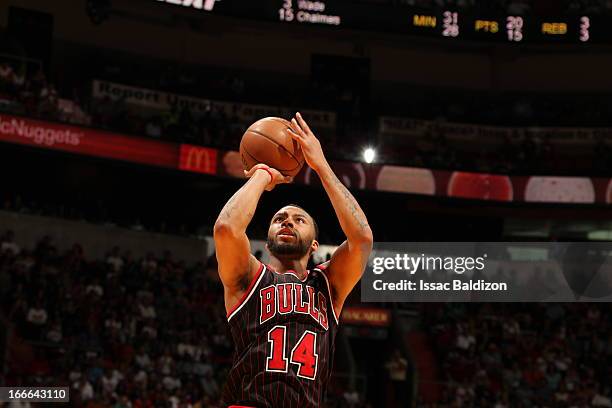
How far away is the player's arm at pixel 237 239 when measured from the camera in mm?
4039

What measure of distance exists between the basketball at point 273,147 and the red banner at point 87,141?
12988 mm

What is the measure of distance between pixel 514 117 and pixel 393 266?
32.6 feet

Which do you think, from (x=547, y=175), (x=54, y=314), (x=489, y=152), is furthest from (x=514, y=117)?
(x=54, y=314)

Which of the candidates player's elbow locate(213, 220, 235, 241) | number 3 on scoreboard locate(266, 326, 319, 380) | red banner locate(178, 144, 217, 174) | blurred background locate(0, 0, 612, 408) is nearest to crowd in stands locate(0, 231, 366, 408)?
blurred background locate(0, 0, 612, 408)

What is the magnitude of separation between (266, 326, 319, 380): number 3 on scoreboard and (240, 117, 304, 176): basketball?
84cm

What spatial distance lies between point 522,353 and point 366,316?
3215mm

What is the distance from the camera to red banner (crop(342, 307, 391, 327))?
19.3m

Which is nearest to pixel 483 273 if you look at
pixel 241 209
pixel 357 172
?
pixel 357 172

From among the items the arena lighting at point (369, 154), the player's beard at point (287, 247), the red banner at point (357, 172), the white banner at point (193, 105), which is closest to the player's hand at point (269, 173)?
the player's beard at point (287, 247)

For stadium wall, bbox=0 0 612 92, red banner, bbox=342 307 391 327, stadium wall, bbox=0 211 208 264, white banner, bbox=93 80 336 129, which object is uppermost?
stadium wall, bbox=0 0 612 92

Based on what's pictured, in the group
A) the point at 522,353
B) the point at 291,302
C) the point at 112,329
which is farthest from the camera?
the point at 522,353

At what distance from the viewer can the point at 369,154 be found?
21203 millimetres

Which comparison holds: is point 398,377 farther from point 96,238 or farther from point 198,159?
point 96,238

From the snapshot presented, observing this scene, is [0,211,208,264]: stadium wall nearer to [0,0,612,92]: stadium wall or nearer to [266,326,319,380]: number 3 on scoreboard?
[0,0,612,92]: stadium wall
